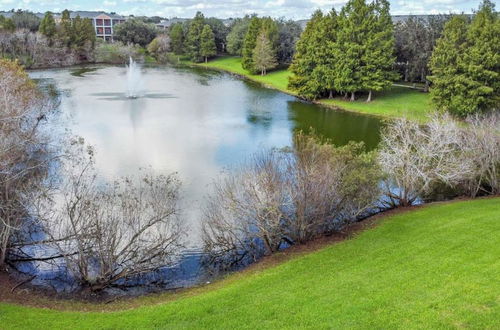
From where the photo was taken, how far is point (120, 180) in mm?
24375

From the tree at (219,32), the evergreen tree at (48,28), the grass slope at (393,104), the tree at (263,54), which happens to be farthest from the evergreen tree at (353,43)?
the evergreen tree at (48,28)

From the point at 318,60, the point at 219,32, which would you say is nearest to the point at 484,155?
the point at 318,60

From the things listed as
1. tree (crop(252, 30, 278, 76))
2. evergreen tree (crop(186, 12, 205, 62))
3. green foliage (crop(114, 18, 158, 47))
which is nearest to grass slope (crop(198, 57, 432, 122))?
tree (crop(252, 30, 278, 76))

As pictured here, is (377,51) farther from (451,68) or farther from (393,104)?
(451,68)

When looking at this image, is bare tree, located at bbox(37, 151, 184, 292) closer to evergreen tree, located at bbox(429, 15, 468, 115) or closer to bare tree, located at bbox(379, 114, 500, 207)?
bare tree, located at bbox(379, 114, 500, 207)

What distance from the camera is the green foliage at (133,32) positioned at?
9600 cm

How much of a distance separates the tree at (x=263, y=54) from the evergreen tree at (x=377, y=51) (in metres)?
22.3

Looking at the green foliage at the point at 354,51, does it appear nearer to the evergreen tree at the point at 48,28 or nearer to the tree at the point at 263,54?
the tree at the point at 263,54

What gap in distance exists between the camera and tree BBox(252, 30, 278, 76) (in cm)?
6781

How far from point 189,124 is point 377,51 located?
74.9 feet

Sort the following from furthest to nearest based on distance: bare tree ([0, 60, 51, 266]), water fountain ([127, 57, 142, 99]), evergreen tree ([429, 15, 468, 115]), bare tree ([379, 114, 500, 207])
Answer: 1. water fountain ([127, 57, 142, 99])
2. evergreen tree ([429, 15, 468, 115])
3. bare tree ([379, 114, 500, 207])
4. bare tree ([0, 60, 51, 266])

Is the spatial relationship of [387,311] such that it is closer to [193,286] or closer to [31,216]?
[193,286]

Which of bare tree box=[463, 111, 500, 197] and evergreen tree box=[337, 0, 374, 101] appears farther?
evergreen tree box=[337, 0, 374, 101]

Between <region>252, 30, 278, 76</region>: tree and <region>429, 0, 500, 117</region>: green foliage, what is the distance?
30471 mm
